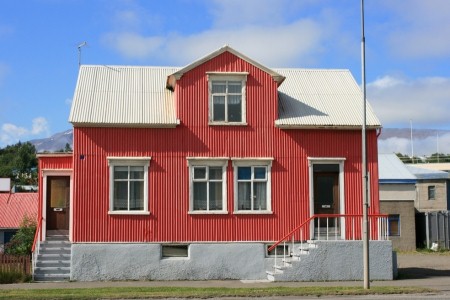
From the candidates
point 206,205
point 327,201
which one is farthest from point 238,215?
point 327,201

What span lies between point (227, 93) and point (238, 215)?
442 cm

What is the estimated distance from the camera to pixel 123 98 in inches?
1060

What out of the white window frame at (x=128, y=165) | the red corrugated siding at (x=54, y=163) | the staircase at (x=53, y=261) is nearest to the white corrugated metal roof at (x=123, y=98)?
the white window frame at (x=128, y=165)

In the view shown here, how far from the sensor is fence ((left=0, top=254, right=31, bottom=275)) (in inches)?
961

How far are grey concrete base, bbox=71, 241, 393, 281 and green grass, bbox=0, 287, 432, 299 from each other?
3275mm

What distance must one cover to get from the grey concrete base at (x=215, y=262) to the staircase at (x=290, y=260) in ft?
0.42

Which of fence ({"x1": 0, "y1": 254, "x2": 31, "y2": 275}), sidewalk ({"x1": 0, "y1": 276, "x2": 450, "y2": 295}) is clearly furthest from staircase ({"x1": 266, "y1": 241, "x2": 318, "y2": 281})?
fence ({"x1": 0, "y1": 254, "x2": 31, "y2": 275})

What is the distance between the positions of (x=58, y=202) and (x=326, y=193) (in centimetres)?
1010

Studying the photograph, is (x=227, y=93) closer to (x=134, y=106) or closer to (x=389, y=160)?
(x=134, y=106)

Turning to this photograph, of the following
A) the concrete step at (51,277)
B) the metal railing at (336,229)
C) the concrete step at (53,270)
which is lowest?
the concrete step at (51,277)

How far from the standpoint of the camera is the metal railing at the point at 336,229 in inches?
1013

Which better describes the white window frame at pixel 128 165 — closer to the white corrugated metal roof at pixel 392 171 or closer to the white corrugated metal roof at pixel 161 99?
the white corrugated metal roof at pixel 161 99

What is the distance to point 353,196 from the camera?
1038 inches

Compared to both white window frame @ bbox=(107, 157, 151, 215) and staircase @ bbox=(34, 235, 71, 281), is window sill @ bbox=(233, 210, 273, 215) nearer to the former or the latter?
white window frame @ bbox=(107, 157, 151, 215)
